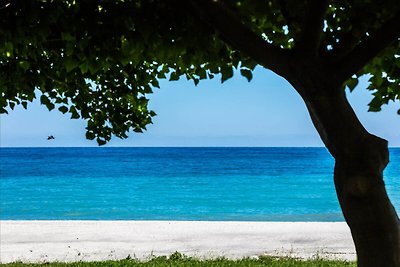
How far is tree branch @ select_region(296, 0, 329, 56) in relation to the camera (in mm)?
5328

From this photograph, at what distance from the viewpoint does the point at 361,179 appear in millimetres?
5391

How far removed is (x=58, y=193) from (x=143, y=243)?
1761 inches

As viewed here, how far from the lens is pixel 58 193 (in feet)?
192

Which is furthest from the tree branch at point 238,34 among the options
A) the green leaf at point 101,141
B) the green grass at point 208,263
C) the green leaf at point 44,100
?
the green grass at point 208,263

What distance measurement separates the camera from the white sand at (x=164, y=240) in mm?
13516

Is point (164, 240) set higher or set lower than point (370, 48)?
lower

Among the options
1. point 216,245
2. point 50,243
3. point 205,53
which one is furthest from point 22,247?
point 205,53

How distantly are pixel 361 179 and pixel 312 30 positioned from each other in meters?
1.29

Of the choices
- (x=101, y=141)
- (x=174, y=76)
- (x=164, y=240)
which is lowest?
(x=164, y=240)

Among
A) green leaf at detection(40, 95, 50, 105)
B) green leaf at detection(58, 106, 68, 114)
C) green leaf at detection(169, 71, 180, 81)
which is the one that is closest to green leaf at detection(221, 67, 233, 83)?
green leaf at detection(169, 71, 180, 81)

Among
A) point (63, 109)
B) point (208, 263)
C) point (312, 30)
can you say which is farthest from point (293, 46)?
point (208, 263)

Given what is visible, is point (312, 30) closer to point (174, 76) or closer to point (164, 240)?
point (174, 76)

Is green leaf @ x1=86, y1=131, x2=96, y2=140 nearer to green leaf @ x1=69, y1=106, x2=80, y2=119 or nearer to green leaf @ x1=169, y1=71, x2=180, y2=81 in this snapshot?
green leaf @ x1=69, y1=106, x2=80, y2=119

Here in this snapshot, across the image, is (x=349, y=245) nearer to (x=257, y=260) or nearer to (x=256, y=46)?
(x=257, y=260)
